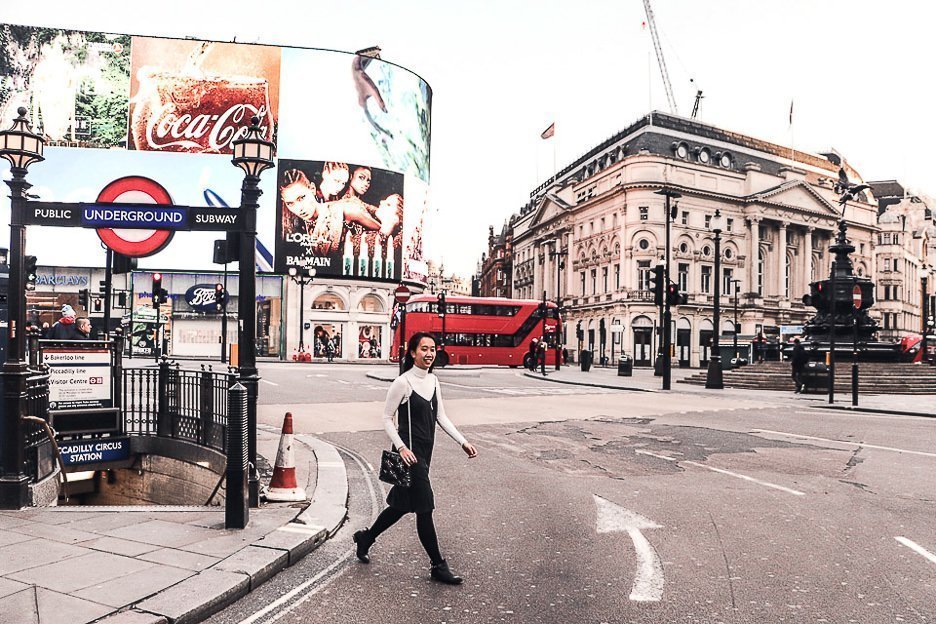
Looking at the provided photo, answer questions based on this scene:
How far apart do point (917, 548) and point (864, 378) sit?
23854mm

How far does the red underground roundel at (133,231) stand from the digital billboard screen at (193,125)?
184ft

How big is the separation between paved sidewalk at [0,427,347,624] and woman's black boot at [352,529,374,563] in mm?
511

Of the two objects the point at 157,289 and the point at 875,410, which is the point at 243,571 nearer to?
the point at 875,410

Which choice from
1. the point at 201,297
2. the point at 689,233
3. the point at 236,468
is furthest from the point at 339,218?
the point at 236,468

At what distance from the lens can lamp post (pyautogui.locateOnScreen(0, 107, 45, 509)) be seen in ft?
24.6

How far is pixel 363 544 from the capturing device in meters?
5.88

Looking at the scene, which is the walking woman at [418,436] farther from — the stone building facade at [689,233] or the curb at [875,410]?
the stone building facade at [689,233]

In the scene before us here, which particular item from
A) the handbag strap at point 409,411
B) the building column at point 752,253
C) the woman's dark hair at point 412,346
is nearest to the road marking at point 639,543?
the handbag strap at point 409,411

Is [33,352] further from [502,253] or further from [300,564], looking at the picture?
[502,253]

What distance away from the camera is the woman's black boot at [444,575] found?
5.42 m

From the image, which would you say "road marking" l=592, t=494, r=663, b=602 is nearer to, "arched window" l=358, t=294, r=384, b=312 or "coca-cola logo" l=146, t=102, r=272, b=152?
"arched window" l=358, t=294, r=384, b=312

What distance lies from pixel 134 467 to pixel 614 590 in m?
9.40

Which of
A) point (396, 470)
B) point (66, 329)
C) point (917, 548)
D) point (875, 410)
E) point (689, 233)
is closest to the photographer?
point (396, 470)

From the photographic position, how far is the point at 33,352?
10430mm
